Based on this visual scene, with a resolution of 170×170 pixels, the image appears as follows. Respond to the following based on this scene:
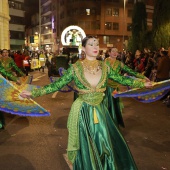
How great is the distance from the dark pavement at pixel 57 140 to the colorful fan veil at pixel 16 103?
106 cm

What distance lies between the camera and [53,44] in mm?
74500

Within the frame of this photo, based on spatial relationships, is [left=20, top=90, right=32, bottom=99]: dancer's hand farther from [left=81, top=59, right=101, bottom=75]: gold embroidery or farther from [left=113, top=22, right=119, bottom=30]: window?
[left=113, top=22, right=119, bottom=30]: window

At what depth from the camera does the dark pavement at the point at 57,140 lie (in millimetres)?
4961

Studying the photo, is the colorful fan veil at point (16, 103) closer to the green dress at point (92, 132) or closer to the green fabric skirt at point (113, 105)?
the green dress at point (92, 132)

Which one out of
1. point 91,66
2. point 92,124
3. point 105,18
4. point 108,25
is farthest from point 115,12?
point 92,124

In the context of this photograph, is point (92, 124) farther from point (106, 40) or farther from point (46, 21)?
point (46, 21)

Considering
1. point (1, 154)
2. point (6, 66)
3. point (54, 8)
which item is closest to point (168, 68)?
point (6, 66)

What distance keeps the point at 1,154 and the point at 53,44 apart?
7025cm

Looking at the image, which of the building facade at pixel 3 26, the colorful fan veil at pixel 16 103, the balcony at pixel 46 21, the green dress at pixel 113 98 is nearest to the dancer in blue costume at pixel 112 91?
the green dress at pixel 113 98

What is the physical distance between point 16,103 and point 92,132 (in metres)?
1.23

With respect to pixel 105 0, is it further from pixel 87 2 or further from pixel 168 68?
pixel 168 68

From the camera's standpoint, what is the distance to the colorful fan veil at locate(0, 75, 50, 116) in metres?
4.15

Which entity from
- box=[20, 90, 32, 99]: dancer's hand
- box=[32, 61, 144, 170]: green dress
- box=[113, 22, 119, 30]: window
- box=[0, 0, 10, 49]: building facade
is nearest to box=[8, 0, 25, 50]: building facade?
box=[113, 22, 119, 30]: window

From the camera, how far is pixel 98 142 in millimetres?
3600
